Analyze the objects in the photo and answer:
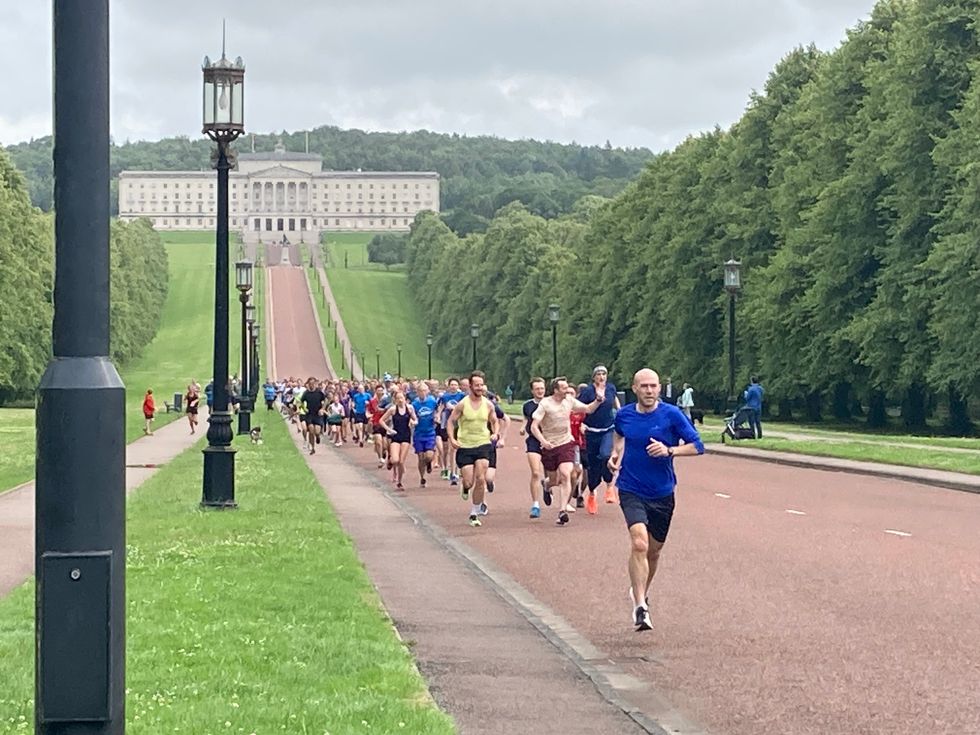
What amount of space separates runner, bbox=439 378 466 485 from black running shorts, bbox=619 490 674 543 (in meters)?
13.3

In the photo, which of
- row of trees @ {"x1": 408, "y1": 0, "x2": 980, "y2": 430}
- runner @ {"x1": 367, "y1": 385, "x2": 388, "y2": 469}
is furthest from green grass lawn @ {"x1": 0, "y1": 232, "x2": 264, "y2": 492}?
row of trees @ {"x1": 408, "y1": 0, "x2": 980, "y2": 430}

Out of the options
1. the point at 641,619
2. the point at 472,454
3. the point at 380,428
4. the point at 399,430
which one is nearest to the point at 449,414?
the point at 399,430

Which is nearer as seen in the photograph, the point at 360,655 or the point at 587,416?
the point at 360,655

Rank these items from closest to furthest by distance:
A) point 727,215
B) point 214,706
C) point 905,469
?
1. point 214,706
2. point 905,469
3. point 727,215

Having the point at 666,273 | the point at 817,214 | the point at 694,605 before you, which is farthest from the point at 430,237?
the point at 694,605

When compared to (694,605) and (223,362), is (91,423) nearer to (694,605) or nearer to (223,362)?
(694,605)

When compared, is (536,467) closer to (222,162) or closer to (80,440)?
(222,162)

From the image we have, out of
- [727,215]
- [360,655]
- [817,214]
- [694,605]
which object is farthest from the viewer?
[727,215]

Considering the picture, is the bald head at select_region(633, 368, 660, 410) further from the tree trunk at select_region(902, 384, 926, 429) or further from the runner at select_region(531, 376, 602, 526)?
the tree trunk at select_region(902, 384, 926, 429)

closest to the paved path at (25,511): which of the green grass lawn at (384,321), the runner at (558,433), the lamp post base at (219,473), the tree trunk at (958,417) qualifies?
the lamp post base at (219,473)

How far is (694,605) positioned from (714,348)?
2310 inches

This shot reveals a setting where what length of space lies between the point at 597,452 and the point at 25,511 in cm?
782

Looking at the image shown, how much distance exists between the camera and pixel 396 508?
24.8 meters

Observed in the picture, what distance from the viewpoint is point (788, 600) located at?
13.1 m
